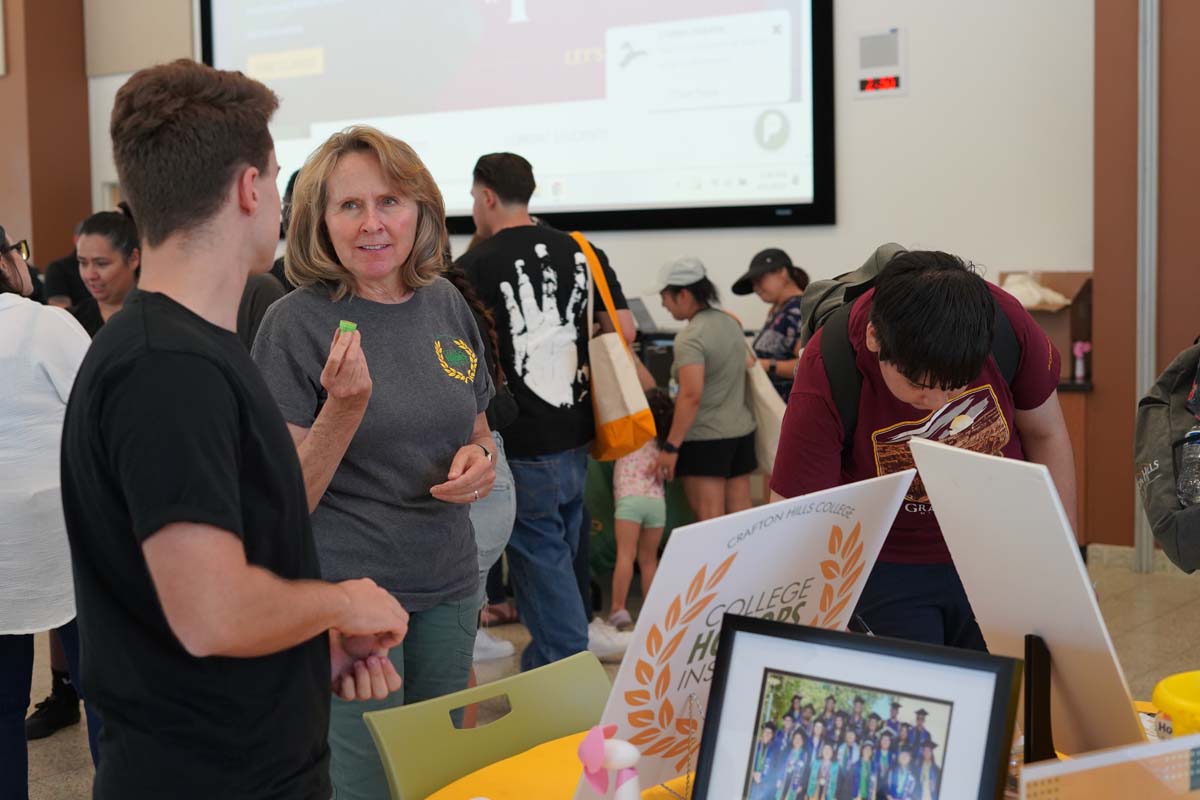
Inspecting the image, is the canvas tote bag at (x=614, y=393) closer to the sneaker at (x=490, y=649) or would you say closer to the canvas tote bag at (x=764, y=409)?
the sneaker at (x=490, y=649)

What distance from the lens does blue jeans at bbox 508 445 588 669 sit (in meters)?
3.48

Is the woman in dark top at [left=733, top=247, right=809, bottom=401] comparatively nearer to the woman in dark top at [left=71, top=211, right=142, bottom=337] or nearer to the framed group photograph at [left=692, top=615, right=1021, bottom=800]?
the woman in dark top at [left=71, top=211, right=142, bottom=337]

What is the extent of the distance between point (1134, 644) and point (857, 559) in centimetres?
308

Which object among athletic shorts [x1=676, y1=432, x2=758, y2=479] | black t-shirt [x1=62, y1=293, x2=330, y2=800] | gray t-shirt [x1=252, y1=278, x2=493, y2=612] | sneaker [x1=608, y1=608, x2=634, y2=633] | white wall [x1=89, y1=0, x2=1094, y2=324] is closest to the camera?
black t-shirt [x1=62, y1=293, x2=330, y2=800]

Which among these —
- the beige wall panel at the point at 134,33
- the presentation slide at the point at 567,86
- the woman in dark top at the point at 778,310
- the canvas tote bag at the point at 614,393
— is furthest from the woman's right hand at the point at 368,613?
the beige wall panel at the point at 134,33

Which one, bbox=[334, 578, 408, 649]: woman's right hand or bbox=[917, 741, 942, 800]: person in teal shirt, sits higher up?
bbox=[334, 578, 408, 649]: woman's right hand

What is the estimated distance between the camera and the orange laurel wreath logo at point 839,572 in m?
1.43

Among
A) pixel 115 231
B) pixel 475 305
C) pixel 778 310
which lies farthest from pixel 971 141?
pixel 115 231

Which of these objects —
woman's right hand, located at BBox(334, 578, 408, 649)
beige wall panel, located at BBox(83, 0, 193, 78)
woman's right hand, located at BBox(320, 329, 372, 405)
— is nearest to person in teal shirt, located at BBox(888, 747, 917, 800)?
woman's right hand, located at BBox(334, 578, 408, 649)

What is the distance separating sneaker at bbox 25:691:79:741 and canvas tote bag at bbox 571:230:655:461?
184 centimetres

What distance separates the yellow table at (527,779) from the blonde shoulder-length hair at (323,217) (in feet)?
2.59

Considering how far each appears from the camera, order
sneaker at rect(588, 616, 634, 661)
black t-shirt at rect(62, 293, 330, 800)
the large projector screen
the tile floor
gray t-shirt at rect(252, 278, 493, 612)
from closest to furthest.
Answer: black t-shirt at rect(62, 293, 330, 800)
gray t-shirt at rect(252, 278, 493, 612)
the tile floor
sneaker at rect(588, 616, 634, 661)
the large projector screen

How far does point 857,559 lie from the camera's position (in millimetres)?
1485

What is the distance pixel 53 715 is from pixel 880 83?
4.57 m
